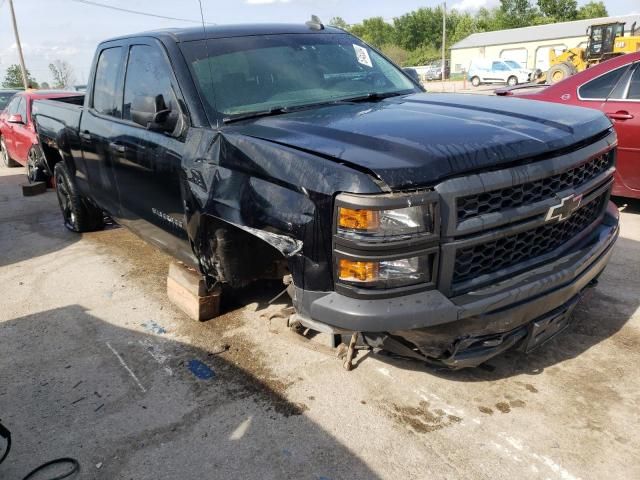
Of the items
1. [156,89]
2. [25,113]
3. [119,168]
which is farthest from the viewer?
[25,113]

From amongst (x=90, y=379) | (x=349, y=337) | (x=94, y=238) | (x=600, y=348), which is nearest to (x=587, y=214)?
(x=600, y=348)

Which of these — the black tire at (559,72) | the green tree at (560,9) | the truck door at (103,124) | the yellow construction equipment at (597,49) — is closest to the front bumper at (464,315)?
the truck door at (103,124)

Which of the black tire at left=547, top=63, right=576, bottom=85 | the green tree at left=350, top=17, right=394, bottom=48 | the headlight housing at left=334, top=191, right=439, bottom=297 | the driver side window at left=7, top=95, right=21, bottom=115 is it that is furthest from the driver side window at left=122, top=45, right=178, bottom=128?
the green tree at left=350, top=17, right=394, bottom=48

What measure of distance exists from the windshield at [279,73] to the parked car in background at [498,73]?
36.8 meters

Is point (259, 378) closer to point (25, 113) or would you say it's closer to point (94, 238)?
point (94, 238)

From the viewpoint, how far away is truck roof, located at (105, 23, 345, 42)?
140 inches

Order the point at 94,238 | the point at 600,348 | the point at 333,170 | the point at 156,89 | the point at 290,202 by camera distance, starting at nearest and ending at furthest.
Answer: the point at 333,170 < the point at 290,202 < the point at 600,348 < the point at 156,89 < the point at 94,238

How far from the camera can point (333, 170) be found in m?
2.25

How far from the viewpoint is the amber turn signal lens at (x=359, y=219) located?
2.18 metres

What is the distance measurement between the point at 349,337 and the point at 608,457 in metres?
1.28

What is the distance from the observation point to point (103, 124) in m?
4.36

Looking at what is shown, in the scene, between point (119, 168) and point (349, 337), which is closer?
point (349, 337)

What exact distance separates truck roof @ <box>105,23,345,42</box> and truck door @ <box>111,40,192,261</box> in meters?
A: 0.11

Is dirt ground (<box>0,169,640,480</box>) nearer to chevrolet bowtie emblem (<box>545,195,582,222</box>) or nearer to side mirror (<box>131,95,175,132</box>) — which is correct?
Result: chevrolet bowtie emblem (<box>545,195,582,222</box>)
